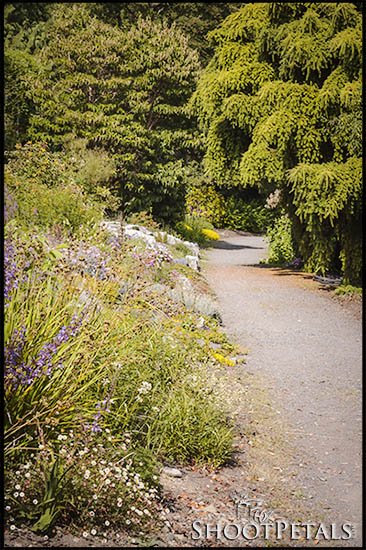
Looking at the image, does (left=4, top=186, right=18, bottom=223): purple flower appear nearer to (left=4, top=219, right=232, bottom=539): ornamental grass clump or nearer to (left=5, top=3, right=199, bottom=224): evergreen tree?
(left=4, top=219, right=232, bottom=539): ornamental grass clump

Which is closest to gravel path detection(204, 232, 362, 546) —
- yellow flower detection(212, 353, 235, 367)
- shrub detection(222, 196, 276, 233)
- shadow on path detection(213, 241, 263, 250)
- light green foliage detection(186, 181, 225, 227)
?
yellow flower detection(212, 353, 235, 367)

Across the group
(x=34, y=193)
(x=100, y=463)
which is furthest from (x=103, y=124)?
(x=100, y=463)

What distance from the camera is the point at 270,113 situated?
12.4 metres

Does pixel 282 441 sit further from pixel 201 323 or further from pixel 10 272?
pixel 201 323

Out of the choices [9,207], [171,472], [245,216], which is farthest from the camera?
[245,216]

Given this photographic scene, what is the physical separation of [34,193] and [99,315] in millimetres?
5929

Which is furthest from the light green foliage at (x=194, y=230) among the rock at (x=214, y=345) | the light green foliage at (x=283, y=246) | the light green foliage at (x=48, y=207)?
the rock at (x=214, y=345)

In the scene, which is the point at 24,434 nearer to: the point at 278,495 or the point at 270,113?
the point at 278,495

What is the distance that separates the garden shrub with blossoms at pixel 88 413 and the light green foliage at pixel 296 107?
7.17 metres

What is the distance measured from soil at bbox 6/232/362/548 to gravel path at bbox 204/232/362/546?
0.01m

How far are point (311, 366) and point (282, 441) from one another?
2.17 metres

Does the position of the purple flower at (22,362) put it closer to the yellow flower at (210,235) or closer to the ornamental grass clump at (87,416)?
the ornamental grass clump at (87,416)

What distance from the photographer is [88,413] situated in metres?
3.40

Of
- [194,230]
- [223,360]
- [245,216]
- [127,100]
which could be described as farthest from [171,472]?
[245,216]
